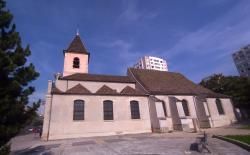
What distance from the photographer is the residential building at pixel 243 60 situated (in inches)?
3259

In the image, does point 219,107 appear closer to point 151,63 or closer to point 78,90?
point 78,90

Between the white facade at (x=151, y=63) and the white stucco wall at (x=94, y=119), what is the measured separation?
110077 millimetres

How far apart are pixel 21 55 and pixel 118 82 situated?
53.7 ft

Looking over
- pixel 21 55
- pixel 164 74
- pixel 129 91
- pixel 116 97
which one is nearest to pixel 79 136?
pixel 116 97

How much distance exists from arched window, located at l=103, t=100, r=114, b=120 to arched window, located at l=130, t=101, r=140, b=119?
2.59 meters

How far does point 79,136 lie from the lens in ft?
55.5

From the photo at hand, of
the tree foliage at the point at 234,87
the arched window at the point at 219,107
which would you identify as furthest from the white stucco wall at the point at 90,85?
the tree foliage at the point at 234,87

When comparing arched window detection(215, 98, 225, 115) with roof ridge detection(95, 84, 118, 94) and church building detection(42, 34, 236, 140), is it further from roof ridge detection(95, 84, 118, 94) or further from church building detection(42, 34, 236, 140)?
roof ridge detection(95, 84, 118, 94)

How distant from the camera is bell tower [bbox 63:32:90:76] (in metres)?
24.1

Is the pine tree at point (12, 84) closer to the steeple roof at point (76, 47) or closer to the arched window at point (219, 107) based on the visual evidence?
the steeple roof at point (76, 47)

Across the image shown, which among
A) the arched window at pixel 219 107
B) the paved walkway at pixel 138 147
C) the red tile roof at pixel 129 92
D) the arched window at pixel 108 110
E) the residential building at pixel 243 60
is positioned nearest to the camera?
the paved walkway at pixel 138 147

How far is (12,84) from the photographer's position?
20.2 feet

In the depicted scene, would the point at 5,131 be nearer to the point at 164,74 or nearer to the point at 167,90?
the point at 167,90

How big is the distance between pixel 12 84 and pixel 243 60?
104994mm
